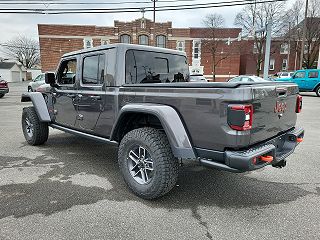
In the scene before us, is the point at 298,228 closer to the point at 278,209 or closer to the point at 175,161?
the point at 278,209

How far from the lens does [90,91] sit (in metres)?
4.02

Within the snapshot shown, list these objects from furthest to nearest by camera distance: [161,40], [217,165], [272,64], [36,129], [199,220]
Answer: [272,64], [161,40], [36,129], [199,220], [217,165]

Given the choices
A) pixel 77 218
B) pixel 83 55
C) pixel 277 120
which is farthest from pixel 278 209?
pixel 83 55

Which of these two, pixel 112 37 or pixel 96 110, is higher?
pixel 112 37

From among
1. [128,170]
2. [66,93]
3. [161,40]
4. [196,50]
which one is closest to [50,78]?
[66,93]

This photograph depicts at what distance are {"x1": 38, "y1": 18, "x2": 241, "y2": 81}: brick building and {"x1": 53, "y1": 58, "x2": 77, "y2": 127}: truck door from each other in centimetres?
3814

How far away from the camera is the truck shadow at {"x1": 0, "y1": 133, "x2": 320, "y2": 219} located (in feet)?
10.4

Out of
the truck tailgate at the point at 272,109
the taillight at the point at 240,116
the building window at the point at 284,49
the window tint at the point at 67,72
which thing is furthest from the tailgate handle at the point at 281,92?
the building window at the point at 284,49

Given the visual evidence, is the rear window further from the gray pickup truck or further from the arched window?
the arched window

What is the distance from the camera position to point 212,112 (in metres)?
2.67

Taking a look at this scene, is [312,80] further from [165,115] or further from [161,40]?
[161,40]

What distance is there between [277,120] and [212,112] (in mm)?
983

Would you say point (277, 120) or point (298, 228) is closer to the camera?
point (298, 228)

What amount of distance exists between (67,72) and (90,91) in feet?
3.97
